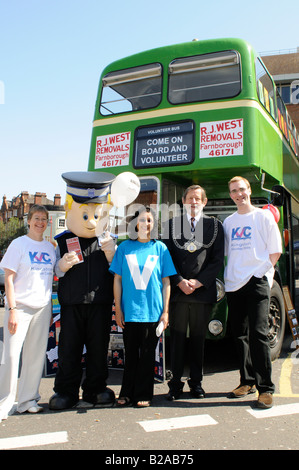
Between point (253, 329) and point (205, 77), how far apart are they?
3320 millimetres

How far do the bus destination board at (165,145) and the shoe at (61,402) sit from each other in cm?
303

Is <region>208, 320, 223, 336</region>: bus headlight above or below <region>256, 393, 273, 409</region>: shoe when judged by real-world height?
above

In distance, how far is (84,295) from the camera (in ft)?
12.9

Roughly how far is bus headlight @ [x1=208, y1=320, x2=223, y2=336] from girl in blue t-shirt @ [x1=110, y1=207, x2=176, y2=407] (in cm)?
103

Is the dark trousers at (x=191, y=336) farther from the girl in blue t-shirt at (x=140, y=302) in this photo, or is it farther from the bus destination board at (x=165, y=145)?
the bus destination board at (x=165, y=145)

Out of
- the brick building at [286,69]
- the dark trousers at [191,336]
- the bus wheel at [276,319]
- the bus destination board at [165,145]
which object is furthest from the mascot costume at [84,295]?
the brick building at [286,69]

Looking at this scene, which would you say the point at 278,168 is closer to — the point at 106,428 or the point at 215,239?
the point at 215,239

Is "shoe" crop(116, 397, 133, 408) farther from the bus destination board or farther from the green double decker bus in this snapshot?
the bus destination board

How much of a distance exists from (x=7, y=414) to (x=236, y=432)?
1854mm

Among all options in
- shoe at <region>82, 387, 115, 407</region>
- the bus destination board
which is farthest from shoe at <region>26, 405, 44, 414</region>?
the bus destination board

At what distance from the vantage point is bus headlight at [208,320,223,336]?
190 inches

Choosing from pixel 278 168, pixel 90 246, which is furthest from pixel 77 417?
pixel 278 168

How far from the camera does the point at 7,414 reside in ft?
12.1

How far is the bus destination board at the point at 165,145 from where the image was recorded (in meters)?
5.57
